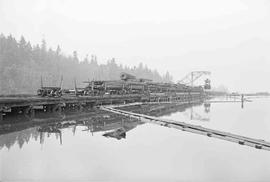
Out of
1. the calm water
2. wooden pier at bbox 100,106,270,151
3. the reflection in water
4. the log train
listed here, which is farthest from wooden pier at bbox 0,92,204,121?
wooden pier at bbox 100,106,270,151

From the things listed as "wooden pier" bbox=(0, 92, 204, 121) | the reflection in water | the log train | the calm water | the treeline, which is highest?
the treeline

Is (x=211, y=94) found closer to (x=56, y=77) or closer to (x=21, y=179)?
(x=56, y=77)

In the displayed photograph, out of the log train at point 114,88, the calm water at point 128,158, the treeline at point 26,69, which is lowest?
the calm water at point 128,158

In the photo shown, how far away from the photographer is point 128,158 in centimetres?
852

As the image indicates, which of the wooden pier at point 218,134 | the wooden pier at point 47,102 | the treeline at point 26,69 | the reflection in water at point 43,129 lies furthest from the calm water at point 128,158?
the treeline at point 26,69

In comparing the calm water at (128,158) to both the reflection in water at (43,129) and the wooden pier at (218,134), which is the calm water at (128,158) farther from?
Answer: the wooden pier at (218,134)

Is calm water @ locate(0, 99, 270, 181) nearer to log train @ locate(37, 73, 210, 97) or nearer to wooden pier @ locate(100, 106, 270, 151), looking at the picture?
wooden pier @ locate(100, 106, 270, 151)

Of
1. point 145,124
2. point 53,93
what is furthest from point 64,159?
point 53,93

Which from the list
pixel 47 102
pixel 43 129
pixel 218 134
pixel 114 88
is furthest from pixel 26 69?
pixel 218 134

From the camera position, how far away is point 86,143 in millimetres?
10531

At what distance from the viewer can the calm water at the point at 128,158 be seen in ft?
23.0

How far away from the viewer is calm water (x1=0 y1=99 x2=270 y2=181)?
276 inches

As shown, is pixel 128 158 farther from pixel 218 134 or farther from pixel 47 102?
pixel 47 102

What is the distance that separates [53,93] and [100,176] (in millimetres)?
14579
